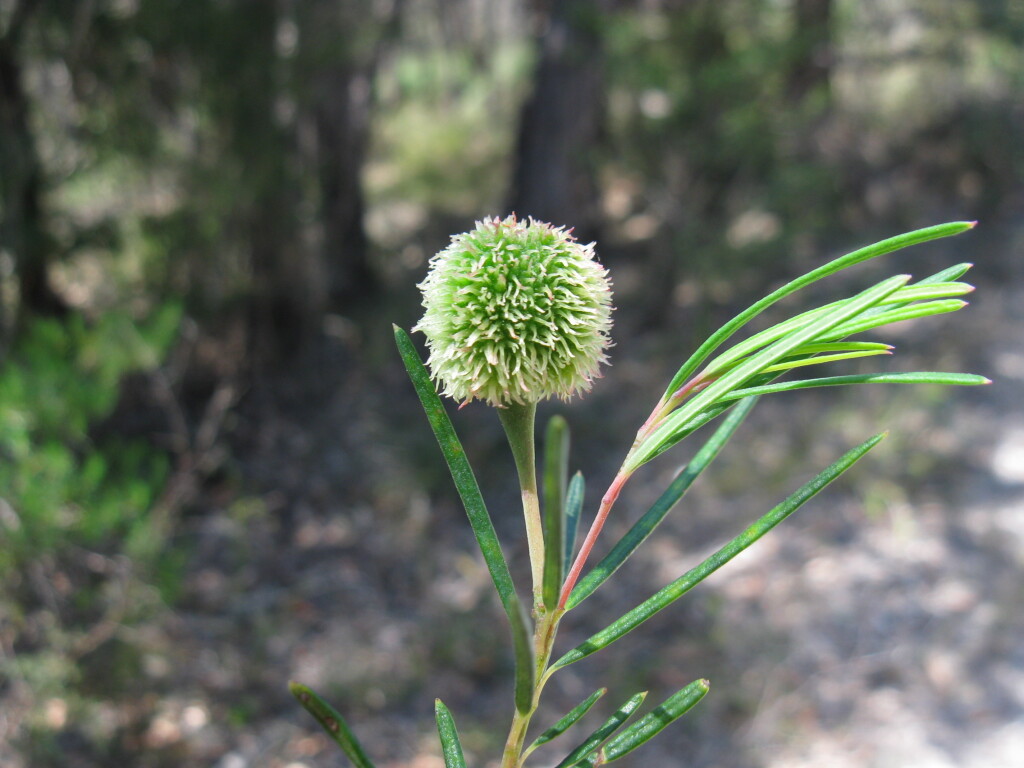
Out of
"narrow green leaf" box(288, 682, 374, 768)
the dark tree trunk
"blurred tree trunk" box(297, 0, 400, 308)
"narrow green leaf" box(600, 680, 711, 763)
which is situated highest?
"blurred tree trunk" box(297, 0, 400, 308)

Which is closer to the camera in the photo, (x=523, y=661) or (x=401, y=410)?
(x=523, y=661)

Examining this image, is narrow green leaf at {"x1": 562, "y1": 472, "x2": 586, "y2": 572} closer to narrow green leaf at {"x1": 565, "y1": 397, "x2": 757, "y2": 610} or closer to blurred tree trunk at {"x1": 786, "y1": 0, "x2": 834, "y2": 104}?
narrow green leaf at {"x1": 565, "y1": 397, "x2": 757, "y2": 610}

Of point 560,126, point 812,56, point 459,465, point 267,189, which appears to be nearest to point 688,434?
point 459,465

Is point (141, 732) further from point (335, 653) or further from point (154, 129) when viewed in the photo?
point (154, 129)

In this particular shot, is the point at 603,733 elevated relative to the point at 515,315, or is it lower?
lower

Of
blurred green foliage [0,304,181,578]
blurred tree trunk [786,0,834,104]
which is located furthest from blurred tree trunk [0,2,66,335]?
blurred tree trunk [786,0,834,104]

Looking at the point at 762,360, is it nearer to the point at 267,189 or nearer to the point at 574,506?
the point at 574,506

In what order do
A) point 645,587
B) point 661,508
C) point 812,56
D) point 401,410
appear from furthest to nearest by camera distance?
point 812,56
point 401,410
point 645,587
point 661,508
